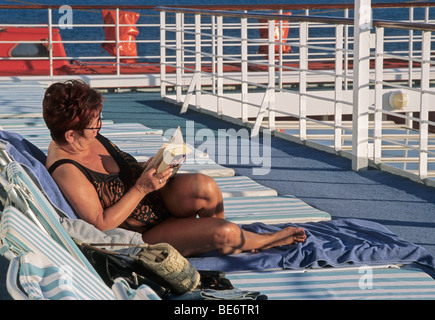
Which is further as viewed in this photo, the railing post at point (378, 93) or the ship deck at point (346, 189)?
the railing post at point (378, 93)

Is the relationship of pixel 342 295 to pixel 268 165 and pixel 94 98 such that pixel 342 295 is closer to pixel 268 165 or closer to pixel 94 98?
pixel 94 98

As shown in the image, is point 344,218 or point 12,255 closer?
point 12,255

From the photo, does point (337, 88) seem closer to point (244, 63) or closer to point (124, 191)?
point (244, 63)

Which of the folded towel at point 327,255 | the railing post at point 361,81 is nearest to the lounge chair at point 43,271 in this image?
the folded towel at point 327,255

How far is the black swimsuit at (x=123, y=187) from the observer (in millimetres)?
2525

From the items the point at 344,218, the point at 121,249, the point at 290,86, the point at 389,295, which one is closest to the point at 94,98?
the point at 121,249

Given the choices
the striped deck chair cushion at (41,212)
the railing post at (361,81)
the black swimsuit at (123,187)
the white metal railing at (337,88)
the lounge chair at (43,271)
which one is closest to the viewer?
the lounge chair at (43,271)

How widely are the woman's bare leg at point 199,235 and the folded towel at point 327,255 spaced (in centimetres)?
4

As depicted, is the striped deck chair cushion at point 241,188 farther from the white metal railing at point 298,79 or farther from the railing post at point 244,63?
the railing post at point 244,63

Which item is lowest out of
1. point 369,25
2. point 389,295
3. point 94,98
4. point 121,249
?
point 389,295

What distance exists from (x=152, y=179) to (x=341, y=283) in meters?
0.71

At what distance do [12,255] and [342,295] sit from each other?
3.44ft

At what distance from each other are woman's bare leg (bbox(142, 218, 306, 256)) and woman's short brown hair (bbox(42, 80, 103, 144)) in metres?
0.47
